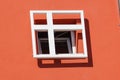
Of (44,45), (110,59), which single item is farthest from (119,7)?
(44,45)

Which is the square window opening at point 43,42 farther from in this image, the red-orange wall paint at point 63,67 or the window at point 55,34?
the red-orange wall paint at point 63,67

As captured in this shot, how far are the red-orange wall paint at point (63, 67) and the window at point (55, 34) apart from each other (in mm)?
117

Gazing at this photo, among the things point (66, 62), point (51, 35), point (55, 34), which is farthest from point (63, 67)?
point (55, 34)

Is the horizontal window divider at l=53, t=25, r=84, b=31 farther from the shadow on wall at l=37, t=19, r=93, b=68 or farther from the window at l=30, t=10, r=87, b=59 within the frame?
the shadow on wall at l=37, t=19, r=93, b=68

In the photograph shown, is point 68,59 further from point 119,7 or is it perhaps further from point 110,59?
point 119,7

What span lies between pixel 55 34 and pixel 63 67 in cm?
56

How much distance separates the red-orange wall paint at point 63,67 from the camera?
592 cm

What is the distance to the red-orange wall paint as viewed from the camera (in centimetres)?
592

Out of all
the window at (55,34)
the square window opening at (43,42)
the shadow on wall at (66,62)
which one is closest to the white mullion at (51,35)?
the window at (55,34)

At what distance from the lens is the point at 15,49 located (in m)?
5.97

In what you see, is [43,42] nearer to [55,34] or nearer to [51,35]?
[55,34]

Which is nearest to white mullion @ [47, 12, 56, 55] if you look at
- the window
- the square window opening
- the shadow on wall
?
the window

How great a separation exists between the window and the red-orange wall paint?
0.12 meters

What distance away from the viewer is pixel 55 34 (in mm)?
6332
